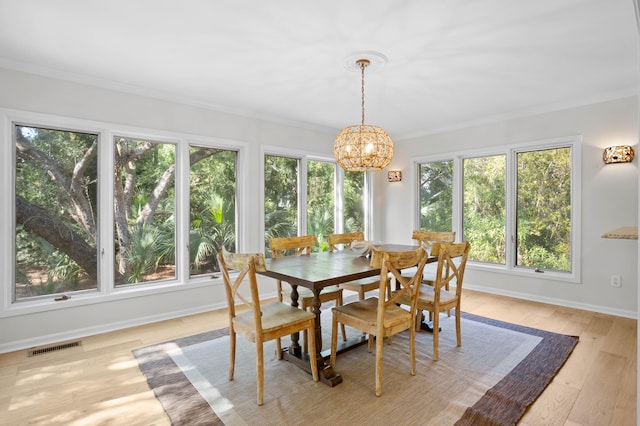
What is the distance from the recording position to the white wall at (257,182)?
312cm

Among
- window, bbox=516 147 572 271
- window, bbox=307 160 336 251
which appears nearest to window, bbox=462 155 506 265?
window, bbox=516 147 572 271

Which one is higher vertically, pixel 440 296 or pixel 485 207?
pixel 485 207

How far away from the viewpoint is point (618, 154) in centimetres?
374

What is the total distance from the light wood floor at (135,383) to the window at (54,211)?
0.65m

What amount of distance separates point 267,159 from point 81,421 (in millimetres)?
3503

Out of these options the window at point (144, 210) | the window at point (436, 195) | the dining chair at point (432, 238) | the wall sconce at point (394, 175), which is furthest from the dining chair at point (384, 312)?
the wall sconce at point (394, 175)

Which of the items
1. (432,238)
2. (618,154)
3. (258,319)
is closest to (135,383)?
(258,319)

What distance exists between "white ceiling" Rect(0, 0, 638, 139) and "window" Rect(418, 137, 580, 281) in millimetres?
796

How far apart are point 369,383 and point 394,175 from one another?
4192 mm

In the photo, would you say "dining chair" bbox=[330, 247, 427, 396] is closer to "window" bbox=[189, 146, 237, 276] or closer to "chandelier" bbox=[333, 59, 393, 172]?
"chandelier" bbox=[333, 59, 393, 172]

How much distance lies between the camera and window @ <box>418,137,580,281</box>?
4.26m

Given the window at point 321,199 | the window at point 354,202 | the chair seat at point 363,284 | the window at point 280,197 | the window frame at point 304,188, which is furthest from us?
the window at point 354,202

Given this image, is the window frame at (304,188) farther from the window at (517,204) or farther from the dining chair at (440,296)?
the dining chair at (440,296)

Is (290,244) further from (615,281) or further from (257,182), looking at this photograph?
(615,281)
